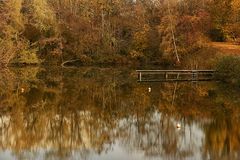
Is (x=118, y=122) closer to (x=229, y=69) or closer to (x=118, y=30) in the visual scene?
(x=229, y=69)

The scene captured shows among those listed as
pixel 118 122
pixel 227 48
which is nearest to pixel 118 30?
pixel 227 48

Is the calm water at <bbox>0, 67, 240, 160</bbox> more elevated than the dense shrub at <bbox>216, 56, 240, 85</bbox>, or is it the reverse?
the dense shrub at <bbox>216, 56, 240, 85</bbox>

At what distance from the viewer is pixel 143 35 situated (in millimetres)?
61156

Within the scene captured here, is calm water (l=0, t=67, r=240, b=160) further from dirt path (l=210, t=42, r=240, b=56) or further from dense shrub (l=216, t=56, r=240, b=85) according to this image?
dirt path (l=210, t=42, r=240, b=56)

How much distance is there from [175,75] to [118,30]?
21483 millimetres

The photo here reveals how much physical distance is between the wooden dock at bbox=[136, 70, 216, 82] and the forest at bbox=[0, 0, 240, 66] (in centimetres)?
903

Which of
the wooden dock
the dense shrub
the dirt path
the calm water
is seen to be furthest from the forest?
the calm water

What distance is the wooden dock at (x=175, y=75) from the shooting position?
42.0m

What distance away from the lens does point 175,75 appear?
46125 millimetres

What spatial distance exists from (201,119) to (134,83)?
1716cm

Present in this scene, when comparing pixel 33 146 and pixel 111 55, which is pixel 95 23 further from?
pixel 33 146

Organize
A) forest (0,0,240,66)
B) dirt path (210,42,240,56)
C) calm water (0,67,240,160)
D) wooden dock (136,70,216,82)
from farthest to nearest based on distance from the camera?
forest (0,0,240,66) → dirt path (210,42,240,56) → wooden dock (136,70,216,82) → calm water (0,67,240,160)

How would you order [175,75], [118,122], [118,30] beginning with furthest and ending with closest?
1. [118,30]
2. [175,75]
3. [118,122]

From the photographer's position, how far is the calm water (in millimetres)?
16531
